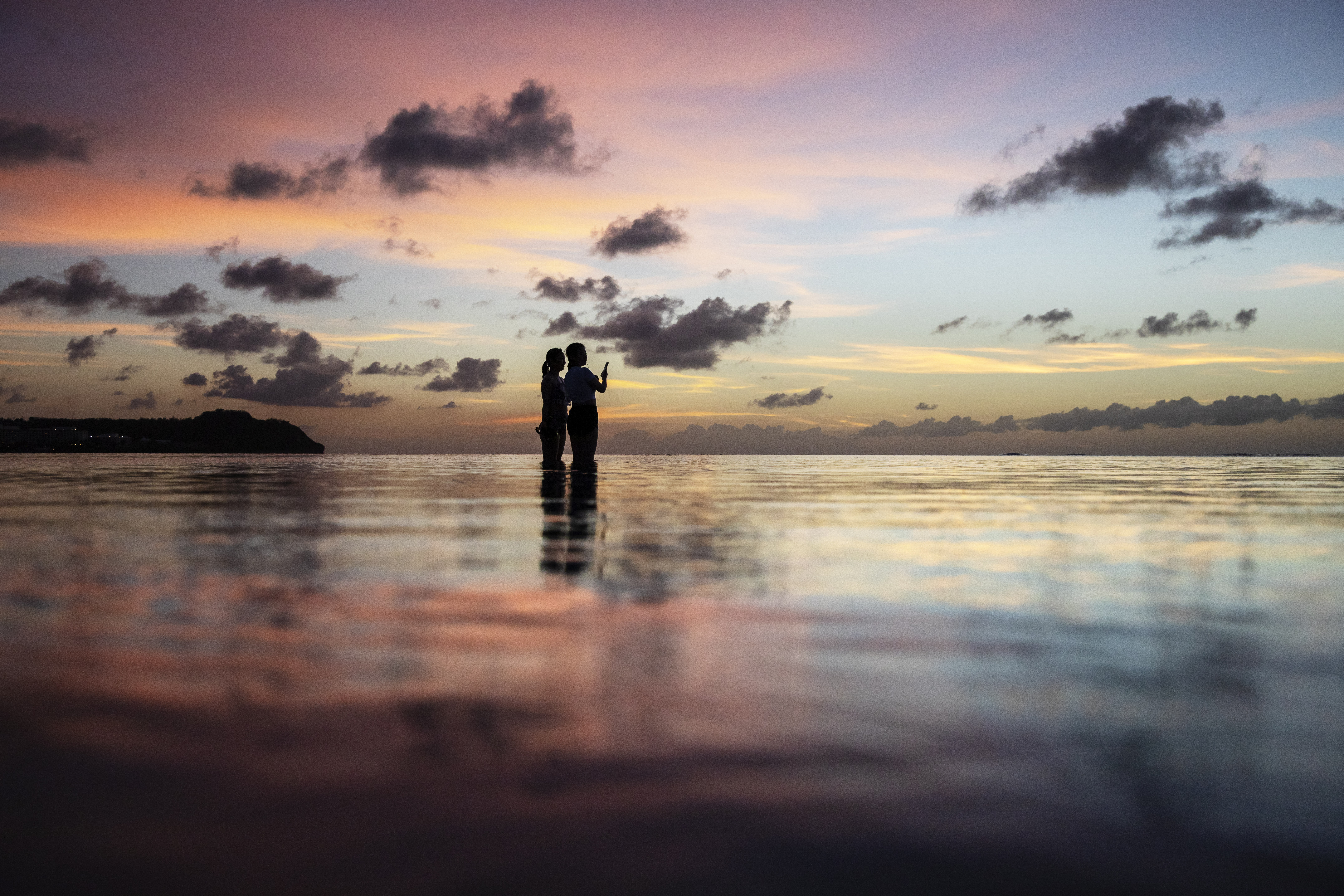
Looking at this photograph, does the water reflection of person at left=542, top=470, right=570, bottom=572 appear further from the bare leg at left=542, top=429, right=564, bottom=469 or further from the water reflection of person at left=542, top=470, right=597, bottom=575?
the bare leg at left=542, top=429, right=564, bottom=469

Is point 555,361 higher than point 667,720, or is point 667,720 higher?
point 555,361

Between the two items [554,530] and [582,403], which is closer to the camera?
[554,530]

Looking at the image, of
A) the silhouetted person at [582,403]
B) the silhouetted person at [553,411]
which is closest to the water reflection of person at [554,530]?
the silhouetted person at [582,403]

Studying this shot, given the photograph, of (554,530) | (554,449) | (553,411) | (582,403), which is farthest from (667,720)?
(554,449)

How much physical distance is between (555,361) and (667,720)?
631 inches

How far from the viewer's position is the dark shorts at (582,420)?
55.9ft

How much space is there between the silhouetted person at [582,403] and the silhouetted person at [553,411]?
0.27 meters

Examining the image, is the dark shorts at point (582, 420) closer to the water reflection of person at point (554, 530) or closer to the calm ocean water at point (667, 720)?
the water reflection of person at point (554, 530)

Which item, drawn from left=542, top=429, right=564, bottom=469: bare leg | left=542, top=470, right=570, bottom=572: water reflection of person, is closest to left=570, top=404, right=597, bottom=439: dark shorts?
left=542, top=429, right=564, bottom=469: bare leg

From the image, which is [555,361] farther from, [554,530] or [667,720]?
[667,720]

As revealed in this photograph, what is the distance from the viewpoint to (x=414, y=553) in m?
5.11

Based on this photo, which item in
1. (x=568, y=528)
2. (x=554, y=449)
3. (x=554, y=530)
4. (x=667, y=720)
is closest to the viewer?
(x=667, y=720)

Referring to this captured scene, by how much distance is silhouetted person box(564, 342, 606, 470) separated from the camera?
53.0ft

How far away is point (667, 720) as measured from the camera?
2.07 metres
